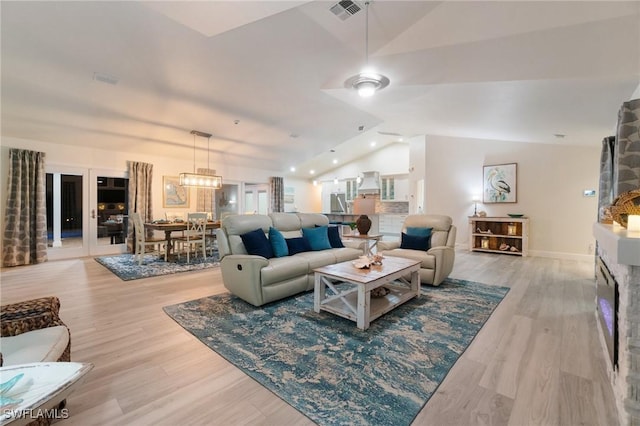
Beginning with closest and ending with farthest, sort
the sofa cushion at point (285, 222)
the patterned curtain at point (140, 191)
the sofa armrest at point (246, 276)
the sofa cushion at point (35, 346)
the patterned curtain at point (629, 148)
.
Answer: the sofa cushion at point (35, 346) < the patterned curtain at point (629, 148) < the sofa armrest at point (246, 276) < the sofa cushion at point (285, 222) < the patterned curtain at point (140, 191)

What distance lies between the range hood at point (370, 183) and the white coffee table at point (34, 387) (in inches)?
364

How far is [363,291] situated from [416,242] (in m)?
2.16

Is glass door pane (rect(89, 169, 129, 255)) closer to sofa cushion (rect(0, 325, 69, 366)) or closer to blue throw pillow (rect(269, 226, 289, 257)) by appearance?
blue throw pillow (rect(269, 226, 289, 257))

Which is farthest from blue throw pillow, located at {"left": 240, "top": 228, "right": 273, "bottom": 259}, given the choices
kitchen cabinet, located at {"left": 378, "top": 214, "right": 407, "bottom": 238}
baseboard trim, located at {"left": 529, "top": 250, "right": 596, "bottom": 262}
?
kitchen cabinet, located at {"left": 378, "top": 214, "right": 407, "bottom": 238}

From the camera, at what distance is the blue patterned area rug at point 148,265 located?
14.9ft

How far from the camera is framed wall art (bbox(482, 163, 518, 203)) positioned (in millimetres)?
6637

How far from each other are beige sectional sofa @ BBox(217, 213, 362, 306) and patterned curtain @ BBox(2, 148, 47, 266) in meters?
4.47

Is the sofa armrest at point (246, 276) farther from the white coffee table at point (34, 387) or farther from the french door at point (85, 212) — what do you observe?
the french door at point (85, 212)

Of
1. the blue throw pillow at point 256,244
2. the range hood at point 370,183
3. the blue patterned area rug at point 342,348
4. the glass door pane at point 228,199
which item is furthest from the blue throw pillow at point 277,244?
the range hood at point 370,183

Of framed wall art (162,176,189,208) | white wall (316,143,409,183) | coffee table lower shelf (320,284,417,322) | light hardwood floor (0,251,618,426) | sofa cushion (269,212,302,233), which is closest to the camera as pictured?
light hardwood floor (0,251,618,426)

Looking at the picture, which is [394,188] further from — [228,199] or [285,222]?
[285,222]

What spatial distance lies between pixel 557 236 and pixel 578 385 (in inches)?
223

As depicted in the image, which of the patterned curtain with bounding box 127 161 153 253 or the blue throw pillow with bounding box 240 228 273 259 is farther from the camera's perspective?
the patterned curtain with bounding box 127 161 153 253

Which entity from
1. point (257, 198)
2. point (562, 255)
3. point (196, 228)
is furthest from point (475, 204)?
point (196, 228)
